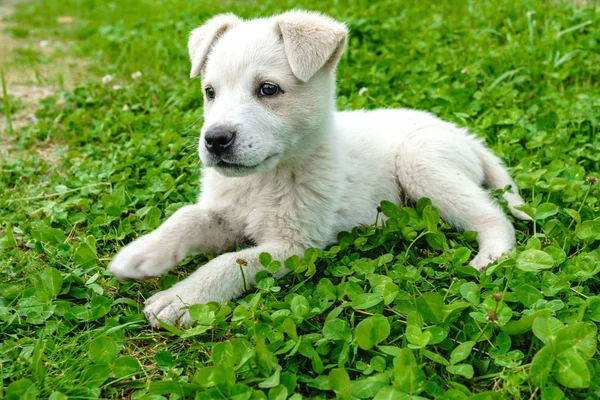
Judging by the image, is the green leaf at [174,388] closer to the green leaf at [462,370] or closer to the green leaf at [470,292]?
the green leaf at [462,370]

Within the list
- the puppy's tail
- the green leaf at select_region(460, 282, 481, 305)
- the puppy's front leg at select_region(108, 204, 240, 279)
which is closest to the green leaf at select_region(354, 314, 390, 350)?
the green leaf at select_region(460, 282, 481, 305)

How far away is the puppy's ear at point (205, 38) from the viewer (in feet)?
11.7

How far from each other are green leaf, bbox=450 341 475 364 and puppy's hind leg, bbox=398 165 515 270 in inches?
39.9

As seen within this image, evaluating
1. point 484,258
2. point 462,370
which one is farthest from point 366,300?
point 484,258

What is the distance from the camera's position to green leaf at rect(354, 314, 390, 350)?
7.79 ft

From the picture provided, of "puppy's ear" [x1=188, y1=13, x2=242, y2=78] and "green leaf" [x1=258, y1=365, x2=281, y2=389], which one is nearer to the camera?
"green leaf" [x1=258, y1=365, x2=281, y2=389]

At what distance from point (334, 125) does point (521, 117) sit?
1948 millimetres

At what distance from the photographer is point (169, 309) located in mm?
2723

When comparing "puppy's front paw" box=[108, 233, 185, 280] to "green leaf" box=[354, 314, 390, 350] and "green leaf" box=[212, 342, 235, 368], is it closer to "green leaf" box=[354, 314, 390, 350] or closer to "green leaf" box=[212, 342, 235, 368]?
"green leaf" box=[212, 342, 235, 368]

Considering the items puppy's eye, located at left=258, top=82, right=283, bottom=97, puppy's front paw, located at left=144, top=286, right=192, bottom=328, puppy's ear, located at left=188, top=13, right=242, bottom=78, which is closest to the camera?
puppy's front paw, located at left=144, top=286, right=192, bottom=328

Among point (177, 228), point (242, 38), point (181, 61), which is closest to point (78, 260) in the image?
point (177, 228)

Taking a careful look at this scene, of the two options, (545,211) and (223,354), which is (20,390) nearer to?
(223,354)

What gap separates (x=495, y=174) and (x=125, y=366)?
8.80 feet

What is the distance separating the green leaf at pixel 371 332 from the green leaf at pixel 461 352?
0.87 ft
